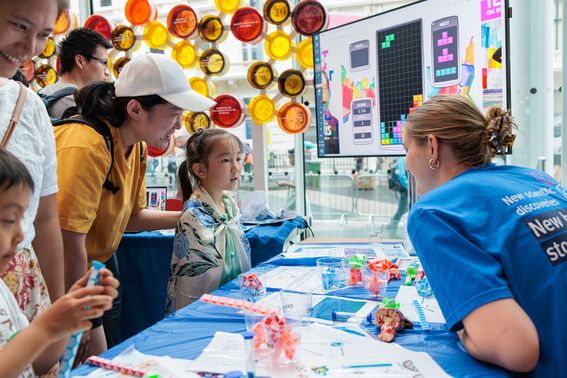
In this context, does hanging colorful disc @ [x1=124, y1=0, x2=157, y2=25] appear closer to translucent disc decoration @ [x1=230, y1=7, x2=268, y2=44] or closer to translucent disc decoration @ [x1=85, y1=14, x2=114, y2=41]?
translucent disc decoration @ [x1=85, y1=14, x2=114, y2=41]

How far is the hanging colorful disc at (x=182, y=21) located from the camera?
3.28m

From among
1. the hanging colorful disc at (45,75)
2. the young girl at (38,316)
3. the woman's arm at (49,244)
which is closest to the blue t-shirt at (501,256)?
the young girl at (38,316)

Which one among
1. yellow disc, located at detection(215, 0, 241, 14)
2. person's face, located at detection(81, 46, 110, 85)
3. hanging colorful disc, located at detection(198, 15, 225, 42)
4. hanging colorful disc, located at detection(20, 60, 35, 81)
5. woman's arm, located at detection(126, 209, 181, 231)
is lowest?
woman's arm, located at detection(126, 209, 181, 231)

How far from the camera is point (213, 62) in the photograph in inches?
129

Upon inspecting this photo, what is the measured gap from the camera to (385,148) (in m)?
2.49

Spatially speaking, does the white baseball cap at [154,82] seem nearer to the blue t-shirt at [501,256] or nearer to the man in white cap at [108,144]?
the man in white cap at [108,144]

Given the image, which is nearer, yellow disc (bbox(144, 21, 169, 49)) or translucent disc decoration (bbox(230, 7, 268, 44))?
translucent disc decoration (bbox(230, 7, 268, 44))

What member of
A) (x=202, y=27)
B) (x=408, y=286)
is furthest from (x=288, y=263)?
(x=202, y=27)

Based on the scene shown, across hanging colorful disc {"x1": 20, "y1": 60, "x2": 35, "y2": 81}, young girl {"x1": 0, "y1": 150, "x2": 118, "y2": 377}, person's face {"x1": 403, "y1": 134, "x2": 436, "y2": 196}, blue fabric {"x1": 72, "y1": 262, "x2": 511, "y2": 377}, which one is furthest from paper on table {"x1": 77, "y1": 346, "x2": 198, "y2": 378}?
hanging colorful disc {"x1": 20, "y1": 60, "x2": 35, "y2": 81}

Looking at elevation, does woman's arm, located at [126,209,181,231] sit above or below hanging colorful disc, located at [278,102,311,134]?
below

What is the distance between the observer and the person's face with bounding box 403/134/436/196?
1316 mm

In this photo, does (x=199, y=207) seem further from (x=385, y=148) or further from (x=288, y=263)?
(x=385, y=148)

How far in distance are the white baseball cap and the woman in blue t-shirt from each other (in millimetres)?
942

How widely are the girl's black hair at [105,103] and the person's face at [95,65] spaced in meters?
1.23
